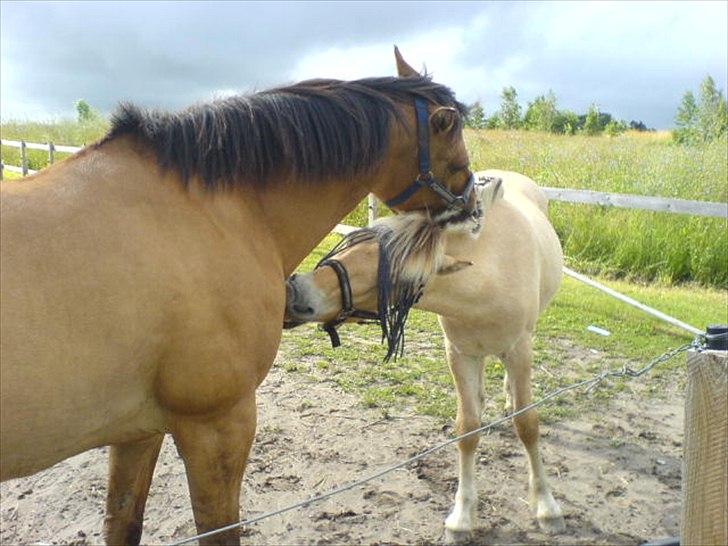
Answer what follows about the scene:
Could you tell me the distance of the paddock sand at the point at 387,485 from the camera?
337 centimetres

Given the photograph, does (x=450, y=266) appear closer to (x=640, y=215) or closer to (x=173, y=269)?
(x=173, y=269)

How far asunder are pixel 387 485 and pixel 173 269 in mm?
2270

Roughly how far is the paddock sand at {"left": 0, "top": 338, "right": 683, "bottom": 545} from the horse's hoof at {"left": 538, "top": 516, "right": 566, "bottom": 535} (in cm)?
3

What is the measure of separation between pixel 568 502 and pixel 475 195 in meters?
1.88

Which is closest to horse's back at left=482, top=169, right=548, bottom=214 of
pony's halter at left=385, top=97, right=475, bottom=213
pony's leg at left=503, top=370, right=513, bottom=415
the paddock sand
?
pony's leg at left=503, top=370, right=513, bottom=415

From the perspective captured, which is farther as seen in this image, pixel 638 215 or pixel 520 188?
pixel 638 215

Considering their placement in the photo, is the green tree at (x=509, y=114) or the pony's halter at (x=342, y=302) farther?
the green tree at (x=509, y=114)

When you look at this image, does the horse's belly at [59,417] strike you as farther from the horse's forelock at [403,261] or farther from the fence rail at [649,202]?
the fence rail at [649,202]

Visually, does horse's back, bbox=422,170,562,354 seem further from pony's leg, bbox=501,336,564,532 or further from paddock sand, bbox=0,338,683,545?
paddock sand, bbox=0,338,683,545

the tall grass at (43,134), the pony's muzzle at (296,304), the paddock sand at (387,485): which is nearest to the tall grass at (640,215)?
the paddock sand at (387,485)

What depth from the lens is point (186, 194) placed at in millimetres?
2131

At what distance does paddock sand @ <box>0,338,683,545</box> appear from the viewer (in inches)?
133

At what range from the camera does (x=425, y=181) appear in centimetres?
274

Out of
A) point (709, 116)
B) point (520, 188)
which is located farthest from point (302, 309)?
point (709, 116)
